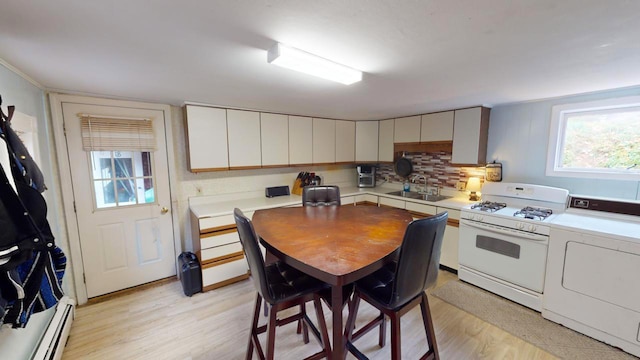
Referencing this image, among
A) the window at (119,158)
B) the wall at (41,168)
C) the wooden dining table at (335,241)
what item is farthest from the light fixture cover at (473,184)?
the wall at (41,168)

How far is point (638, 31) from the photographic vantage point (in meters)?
1.11

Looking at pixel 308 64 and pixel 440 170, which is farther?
pixel 440 170

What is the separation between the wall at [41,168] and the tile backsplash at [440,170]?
4.20 meters

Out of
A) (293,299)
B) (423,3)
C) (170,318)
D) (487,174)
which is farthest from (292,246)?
(487,174)

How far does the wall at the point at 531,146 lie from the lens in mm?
2346

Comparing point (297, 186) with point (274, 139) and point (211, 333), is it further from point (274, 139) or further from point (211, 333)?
point (211, 333)

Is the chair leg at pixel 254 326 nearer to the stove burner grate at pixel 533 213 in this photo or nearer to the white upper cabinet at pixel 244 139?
the white upper cabinet at pixel 244 139

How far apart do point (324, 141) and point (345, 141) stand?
446mm

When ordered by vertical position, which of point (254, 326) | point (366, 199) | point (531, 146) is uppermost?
point (531, 146)

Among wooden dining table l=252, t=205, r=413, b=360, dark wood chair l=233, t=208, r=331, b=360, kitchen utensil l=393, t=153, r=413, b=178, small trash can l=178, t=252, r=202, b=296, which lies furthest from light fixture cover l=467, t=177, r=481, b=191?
small trash can l=178, t=252, r=202, b=296

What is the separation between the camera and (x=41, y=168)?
6.66 feet

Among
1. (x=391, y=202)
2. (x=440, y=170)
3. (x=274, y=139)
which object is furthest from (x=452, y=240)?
(x=274, y=139)

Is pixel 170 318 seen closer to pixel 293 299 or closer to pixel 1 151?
pixel 293 299

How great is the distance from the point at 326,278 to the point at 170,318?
198 cm
